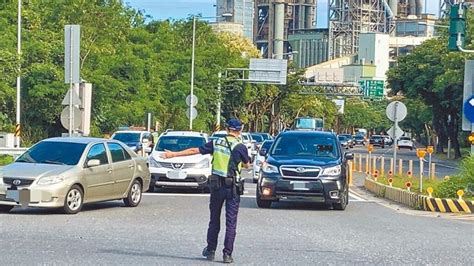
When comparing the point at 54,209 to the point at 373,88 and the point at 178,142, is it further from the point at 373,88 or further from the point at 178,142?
the point at 373,88

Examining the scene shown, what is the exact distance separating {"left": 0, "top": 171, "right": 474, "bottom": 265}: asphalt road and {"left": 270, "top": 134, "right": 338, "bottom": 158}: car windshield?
1319 mm

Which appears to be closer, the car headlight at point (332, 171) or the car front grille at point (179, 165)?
the car headlight at point (332, 171)

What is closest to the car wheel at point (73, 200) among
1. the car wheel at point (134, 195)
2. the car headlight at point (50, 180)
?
the car headlight at point (50, 180)

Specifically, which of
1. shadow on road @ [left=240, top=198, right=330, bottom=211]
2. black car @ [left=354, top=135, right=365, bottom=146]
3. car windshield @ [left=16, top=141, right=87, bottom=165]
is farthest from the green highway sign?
car windshield @ [left=16, top=141, right=87, bottom=165]

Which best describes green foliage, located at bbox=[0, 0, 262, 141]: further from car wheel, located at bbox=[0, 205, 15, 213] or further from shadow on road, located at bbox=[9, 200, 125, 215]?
car wheel, located at bbox=[0, 205, 15, 213]

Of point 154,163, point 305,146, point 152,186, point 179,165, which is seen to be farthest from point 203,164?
point 305,146

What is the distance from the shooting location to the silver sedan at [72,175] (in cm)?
1752

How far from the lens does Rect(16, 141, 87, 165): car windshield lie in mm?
18672

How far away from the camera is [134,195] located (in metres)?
20.5

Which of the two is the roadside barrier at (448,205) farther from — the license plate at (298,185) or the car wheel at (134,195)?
the car wheel at (134,195)

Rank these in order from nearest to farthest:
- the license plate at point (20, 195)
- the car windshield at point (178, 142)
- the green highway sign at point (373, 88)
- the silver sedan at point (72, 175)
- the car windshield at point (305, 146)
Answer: the license plate at point (20, 195)
the silver sedan at point (72, 175)
the car windshield at point (305, 146)
the car windshield at point (178, 142)
the green highway sign at point (373, 88)

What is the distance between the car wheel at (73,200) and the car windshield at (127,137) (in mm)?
19651

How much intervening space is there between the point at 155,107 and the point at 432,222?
38095mm

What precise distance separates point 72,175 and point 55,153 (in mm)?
1099
